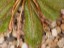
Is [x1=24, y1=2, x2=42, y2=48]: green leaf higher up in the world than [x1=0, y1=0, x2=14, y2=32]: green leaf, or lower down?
lower down

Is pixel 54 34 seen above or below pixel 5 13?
below

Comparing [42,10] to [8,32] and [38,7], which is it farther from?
[8,32]

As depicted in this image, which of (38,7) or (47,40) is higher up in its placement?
(38,7)

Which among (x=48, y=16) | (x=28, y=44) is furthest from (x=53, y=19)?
(x=28, y=44)

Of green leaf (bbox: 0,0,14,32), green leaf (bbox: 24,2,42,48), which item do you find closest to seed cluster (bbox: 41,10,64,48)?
green leaf (bbox: 24,2,42,48)

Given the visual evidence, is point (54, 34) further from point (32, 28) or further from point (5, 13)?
point (5, 13)

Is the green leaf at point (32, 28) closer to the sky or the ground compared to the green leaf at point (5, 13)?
closer to the ground

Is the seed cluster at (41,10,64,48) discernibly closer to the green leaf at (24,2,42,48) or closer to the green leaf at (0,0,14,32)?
the green leaf at (24,2,42,48)

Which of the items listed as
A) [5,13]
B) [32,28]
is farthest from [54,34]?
[5,13]

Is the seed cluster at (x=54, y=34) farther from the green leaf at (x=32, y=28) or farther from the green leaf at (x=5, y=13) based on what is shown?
the green leaf at (x=5, y=13)

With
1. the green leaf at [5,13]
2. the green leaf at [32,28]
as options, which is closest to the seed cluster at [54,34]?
the green leaf at [32,28]
